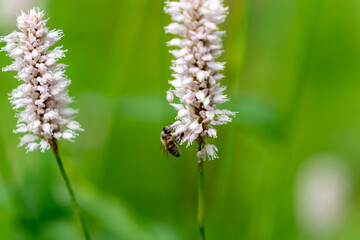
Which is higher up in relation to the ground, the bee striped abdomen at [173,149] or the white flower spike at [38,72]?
the white flower spike at [38,72]

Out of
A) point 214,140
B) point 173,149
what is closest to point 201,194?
point 173,149

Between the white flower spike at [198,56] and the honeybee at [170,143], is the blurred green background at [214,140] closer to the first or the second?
the honeybee at [170,143]

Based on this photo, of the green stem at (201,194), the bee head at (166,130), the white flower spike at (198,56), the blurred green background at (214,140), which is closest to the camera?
the white flower spike at (198,56)

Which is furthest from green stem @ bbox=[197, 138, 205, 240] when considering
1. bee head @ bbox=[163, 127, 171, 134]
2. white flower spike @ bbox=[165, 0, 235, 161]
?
bee head @ bbox=[163, 127, 171, 134]

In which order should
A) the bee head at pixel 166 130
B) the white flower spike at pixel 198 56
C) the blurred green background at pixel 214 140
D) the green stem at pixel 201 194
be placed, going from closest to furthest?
the white flower spike at pixel 198 56 → the green stem at pixel 201 194 → the bee head at pixel 166 130 → the blurred green background at pixel 214 140

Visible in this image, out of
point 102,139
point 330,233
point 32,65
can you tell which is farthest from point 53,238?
point 330,233

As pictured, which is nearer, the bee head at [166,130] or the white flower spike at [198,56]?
the white flower spike at [198,56]

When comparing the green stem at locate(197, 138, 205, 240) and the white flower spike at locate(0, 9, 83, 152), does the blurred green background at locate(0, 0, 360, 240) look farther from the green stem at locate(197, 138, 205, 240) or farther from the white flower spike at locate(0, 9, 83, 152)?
the white flower spike at locate(0, 9, 83, 152)

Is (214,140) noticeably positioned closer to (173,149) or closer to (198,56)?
(173,149)

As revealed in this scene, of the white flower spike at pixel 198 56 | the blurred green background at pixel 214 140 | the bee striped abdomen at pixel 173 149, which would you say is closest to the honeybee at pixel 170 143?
the bee striped abdomen at pixel 173 149
